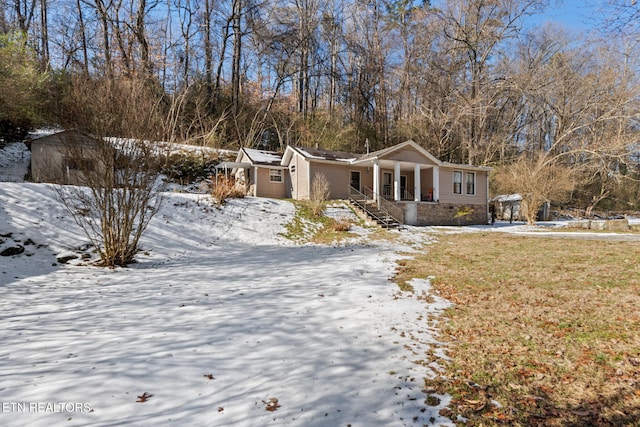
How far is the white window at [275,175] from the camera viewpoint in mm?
20969

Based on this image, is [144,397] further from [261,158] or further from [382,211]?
[261,158]

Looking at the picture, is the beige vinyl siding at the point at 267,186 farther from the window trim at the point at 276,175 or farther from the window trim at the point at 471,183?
the window trim at the point at 471,183

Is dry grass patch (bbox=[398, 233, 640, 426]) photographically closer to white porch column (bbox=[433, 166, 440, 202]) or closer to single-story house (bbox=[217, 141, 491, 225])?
single-story house (bbox=[217, 141, 491, 225])

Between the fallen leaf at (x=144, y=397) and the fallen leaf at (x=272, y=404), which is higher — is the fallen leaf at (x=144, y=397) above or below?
above

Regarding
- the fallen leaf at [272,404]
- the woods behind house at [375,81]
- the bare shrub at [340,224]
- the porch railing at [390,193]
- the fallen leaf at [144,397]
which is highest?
the woods behind house at [375,81]

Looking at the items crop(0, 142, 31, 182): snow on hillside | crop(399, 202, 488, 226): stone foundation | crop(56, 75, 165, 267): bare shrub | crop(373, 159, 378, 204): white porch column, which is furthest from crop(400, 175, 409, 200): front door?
crop(0, 142, 31, 182): snow on hillside

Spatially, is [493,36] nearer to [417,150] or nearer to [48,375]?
[417,150]

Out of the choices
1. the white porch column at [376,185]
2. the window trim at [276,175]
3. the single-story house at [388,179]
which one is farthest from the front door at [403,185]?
the window trim at [276,175]

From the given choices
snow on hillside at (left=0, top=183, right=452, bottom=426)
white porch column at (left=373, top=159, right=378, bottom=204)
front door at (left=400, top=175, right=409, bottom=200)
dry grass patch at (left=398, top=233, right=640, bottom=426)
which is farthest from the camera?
front door at (left=400, top=175, right=409, bottom=200)

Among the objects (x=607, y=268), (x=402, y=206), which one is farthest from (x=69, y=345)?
(x=402, y=206)

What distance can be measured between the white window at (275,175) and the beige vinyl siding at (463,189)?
431 inches

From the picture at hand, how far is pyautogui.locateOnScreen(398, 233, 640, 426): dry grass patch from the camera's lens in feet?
7.86

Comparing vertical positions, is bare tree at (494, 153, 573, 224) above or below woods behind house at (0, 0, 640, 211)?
below

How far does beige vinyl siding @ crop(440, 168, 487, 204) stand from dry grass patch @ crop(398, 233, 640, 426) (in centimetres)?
1360
